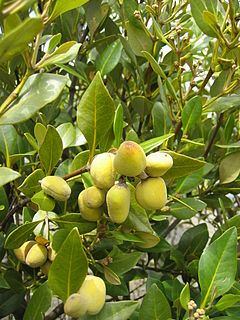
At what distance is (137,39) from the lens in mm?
951

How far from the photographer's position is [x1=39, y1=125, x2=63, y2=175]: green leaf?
61 centimetres

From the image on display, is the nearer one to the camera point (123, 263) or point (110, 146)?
point (110, 146)

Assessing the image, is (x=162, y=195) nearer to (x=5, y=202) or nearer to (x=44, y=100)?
(x=44, y=100)

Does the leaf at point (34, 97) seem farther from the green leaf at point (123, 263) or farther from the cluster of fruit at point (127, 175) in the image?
the green leaf at point (123, 263)

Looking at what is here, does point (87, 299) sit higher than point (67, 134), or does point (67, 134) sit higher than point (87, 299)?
point (67, 134)

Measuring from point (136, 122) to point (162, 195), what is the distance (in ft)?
2.18

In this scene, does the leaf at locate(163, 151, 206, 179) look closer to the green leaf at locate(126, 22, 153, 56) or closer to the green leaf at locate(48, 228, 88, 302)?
the green leaf at locate(48, 228, 88, 302)

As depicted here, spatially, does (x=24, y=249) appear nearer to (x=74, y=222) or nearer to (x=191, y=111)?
(x=74, y=222)

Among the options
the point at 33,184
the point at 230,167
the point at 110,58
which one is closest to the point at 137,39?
the point at 110,58

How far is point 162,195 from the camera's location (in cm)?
53

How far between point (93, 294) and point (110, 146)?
8.5 inches

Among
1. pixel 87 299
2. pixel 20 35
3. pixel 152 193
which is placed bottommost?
pixel 87 299

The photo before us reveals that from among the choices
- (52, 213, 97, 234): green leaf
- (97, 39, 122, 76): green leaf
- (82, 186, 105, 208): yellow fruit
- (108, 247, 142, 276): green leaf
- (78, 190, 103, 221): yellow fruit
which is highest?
(97, 39, 122, 76): green leaf

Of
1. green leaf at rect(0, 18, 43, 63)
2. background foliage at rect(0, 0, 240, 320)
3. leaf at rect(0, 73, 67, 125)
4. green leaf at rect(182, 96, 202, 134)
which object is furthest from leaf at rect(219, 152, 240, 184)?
green leaf at rect(0, 18, 43, 63)
